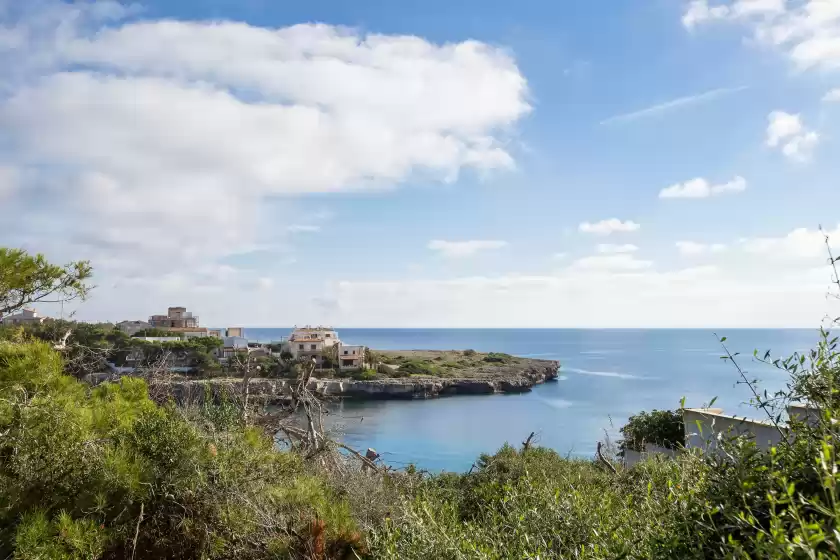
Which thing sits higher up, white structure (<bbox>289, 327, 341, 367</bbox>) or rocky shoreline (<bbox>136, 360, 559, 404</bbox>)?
white structure (<bbox>289, 327, 341, 367</bbox>)

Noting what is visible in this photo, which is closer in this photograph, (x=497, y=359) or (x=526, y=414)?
(x=526, y=414)

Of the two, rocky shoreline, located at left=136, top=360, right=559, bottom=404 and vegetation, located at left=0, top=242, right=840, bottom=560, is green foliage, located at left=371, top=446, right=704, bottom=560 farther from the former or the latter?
rocky shoreline, located at left=136, top=360, right=559, bottom=404

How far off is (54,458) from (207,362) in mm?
31581

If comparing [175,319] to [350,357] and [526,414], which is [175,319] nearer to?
[350,357]

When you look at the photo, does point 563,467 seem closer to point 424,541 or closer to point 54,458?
point 424,541

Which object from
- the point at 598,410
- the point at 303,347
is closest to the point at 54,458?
the point at 598,410

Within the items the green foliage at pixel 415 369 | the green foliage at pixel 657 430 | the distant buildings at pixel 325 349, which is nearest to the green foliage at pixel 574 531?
the green foliage at pixel 657 430

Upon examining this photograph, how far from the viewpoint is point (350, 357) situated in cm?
5547

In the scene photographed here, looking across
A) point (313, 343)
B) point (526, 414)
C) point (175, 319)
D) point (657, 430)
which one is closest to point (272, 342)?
point (313, 343)

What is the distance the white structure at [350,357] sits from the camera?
55.0 metres

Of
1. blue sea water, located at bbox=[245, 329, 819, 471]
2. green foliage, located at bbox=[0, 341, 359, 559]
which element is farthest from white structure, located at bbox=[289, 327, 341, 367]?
green foliage, located at bbox=[0, 341, 359, 559]

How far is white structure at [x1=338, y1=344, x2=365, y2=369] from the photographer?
55.0m

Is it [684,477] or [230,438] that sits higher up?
[684,477]

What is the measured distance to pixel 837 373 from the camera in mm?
2809
